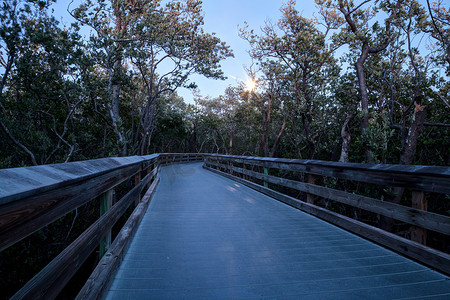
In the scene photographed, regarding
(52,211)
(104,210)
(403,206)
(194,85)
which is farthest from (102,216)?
(194,85)

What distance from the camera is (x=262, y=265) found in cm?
271

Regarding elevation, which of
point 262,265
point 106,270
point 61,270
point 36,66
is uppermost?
point 36,66

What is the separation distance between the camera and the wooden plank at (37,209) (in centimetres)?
108

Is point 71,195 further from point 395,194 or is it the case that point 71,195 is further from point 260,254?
point 395,194

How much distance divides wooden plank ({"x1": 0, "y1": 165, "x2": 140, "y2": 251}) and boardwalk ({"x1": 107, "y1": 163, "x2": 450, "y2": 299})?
93 cm

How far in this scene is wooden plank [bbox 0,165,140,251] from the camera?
3.55 feet

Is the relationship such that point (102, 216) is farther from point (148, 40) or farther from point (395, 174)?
point (148, 40)

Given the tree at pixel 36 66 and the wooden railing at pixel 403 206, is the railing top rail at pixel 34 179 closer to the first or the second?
the wooden railing at pixel 403 206

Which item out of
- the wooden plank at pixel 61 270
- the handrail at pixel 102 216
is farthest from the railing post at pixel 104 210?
the wooden plank at pixel 61 270

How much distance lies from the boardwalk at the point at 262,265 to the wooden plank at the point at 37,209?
0.93m

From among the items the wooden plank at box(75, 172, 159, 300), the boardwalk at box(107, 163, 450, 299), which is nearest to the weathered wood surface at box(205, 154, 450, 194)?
the boardwalk at box(107, 163, 450, 299)

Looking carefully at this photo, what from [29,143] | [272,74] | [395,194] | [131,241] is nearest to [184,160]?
[272,74]

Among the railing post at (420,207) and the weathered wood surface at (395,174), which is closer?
the weathered wood surface at (395,174)

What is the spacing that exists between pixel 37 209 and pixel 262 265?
2.14 meters
